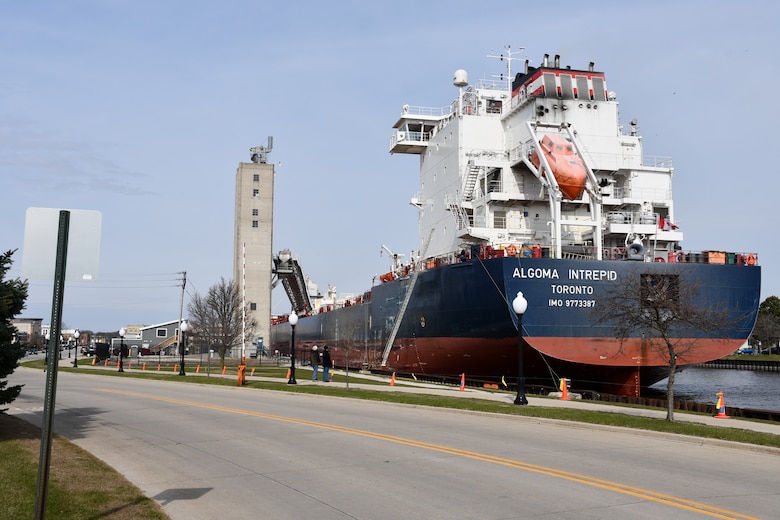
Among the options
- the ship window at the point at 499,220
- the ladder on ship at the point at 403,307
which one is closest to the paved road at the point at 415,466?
the ship window at the point at 499,220

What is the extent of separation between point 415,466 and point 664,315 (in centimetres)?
1595

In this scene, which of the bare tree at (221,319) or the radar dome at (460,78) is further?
the bare tree at (221,319)

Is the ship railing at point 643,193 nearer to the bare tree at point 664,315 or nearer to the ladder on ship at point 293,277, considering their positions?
the bare tree at point 664,315

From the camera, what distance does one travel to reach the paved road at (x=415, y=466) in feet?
26.8

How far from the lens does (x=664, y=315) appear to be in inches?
945

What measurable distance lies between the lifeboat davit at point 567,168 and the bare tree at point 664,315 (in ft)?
14.2

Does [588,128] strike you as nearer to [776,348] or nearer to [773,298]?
[776,348]

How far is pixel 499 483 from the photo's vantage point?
30.7 ft

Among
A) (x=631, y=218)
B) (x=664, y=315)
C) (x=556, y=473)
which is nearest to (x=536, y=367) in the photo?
(x=664, y=315)

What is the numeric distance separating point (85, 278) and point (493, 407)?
14027 millimetres

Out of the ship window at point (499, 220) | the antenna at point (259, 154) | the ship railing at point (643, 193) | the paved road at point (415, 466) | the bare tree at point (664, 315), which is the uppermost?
the antenna at point (259, 154)

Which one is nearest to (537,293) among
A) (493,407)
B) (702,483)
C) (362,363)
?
(493,407)

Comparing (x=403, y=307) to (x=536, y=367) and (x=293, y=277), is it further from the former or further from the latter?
(x=293, y=277)

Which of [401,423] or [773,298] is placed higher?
[773,298]
